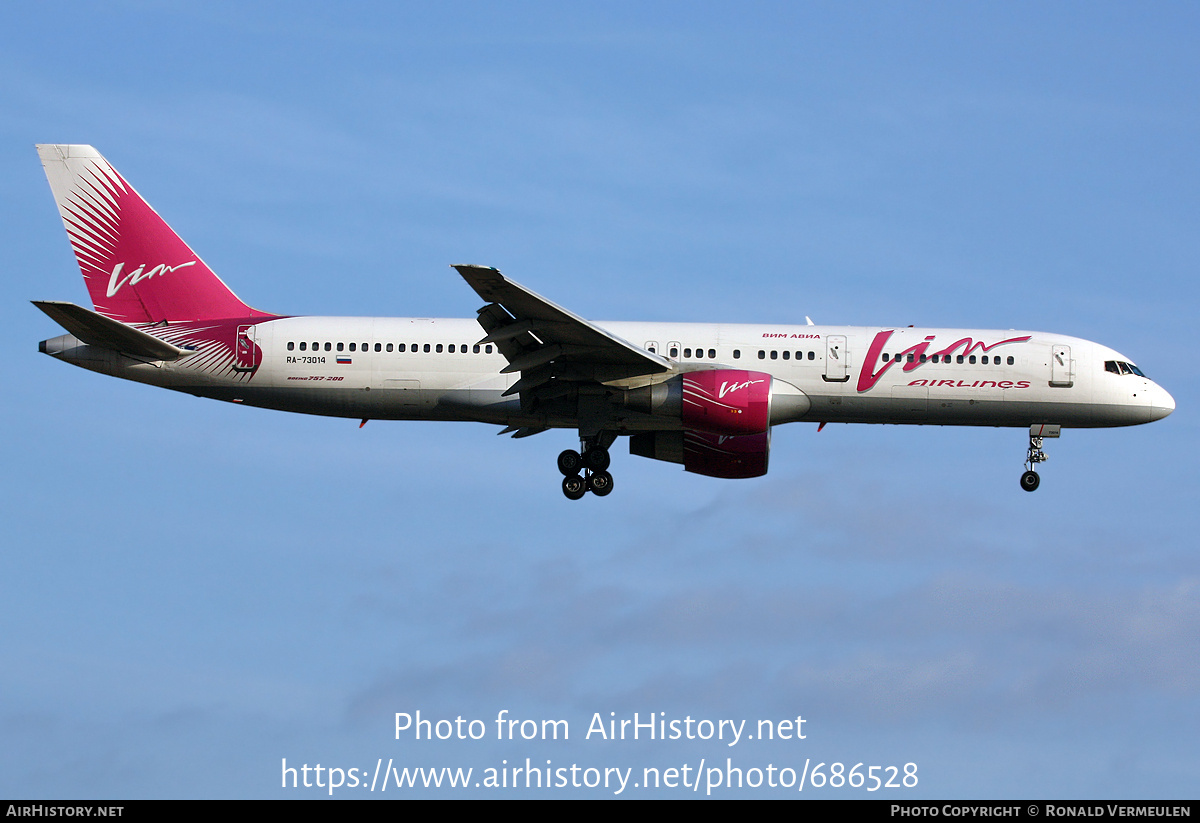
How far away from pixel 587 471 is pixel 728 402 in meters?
4.78

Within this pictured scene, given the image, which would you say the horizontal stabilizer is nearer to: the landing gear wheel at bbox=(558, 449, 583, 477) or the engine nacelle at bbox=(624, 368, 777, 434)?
the landing gear wheel at bbox=(558, 449, 583, 477)

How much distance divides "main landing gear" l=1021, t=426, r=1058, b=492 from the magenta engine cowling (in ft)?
25.5

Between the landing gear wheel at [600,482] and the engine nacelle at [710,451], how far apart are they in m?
2.43

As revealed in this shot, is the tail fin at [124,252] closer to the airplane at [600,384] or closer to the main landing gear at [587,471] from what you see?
the airplane at [600,384]

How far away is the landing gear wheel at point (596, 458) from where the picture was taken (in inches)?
1420

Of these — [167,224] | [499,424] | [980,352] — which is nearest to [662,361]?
[499,424]

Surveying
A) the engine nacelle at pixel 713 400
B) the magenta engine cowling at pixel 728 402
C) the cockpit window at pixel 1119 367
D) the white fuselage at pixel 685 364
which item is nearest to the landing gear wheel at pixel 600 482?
the white fuselage at pixel 685 364

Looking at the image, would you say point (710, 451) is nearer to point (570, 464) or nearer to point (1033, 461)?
point (570, 464)

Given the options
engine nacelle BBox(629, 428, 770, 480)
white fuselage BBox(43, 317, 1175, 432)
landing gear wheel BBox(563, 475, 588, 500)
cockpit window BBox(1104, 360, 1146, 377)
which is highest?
cockpit window BBox(1104, 360, 1146, 377)

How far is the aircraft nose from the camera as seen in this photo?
36.7 metres

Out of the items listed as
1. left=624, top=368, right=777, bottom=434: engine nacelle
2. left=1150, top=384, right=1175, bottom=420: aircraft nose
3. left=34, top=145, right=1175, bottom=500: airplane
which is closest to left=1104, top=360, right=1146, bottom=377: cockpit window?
left=34, top=145, right=1175, bottom=500: airplane

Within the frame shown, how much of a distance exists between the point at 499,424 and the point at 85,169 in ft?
44.6

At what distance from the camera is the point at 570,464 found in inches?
1425

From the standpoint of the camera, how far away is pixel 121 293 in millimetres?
37438
